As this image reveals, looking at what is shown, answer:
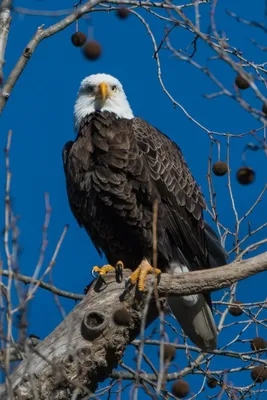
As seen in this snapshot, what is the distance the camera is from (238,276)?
495 cm

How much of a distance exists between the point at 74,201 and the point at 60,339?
1503 millimetres

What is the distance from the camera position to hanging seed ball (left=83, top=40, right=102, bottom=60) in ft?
18.2

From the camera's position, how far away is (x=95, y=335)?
5.10 m

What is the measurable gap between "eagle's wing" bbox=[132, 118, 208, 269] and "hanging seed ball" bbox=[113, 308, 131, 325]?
3.94 ft

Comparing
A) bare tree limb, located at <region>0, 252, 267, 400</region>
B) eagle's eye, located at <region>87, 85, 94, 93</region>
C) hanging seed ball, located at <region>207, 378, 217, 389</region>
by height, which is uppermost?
eagle's eye, located at <region>87, 85, 94, 93</region>

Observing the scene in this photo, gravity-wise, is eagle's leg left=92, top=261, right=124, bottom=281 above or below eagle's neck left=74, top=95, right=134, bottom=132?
below

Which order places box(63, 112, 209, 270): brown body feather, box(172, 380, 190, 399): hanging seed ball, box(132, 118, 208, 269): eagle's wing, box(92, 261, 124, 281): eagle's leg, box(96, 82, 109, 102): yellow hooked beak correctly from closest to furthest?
1. box(172, 380, 190, 399): hanging seed ball
2. box(92, 261, 124, 281): eagle's leg
3. box(63, 112, 209, 270): brown body feather
4. box(132, 118, 208, 269): eagle's wing
5. box(96, 82, 109, 102): yellow hooked beak

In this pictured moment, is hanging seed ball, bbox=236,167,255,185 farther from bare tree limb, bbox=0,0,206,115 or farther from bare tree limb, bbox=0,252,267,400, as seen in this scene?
bare tree limb, bbox=0,0,206,115

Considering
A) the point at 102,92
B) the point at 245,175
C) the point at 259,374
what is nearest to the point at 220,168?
the point at 245,175

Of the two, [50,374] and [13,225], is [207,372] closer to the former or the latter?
[50,374]

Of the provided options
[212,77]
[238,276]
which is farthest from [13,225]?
[238,276]

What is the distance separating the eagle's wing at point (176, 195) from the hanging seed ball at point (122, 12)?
883 mm

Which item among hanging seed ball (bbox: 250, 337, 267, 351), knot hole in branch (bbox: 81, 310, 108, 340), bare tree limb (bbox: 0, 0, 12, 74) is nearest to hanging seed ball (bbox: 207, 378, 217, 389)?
hanging seed ball (bbox: 250, 337, 267, 351)

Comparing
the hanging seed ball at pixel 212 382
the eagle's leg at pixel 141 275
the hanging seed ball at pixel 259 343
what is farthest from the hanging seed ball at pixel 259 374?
the eagle's leg at pixel 141 275
